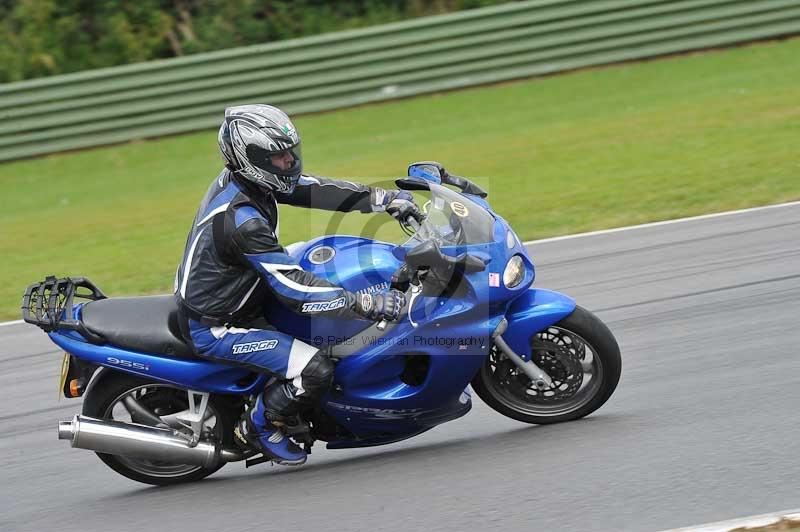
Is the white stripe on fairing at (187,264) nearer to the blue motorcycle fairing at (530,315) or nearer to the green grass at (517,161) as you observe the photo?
the blue motorcycle fairing at (530,315)

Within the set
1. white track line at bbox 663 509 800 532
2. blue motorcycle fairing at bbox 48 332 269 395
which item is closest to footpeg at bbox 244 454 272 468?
blue motorcycle fairing at bbox 48 332 269 395

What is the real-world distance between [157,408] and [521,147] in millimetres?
9015

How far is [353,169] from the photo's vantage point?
1366 cm

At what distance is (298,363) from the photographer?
16.8 ft

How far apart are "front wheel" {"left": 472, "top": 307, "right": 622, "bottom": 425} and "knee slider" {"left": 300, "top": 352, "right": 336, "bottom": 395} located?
81 cm

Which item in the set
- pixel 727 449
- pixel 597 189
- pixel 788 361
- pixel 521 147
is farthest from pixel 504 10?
pixel 727 449

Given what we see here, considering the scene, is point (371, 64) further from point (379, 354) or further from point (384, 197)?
point (379, 354)

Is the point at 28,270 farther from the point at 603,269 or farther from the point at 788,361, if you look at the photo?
the point at 788,361

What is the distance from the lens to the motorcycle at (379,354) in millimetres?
5070

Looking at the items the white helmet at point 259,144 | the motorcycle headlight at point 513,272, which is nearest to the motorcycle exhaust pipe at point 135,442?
the white helmet at point 259,144

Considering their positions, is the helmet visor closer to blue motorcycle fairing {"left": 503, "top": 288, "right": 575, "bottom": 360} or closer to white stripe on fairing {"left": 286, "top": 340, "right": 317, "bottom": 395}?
white stripe on fairing {"left": 286, "top": 340, "right": 317, "bottom": 395}

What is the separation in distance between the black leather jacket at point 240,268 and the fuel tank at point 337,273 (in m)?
0.16

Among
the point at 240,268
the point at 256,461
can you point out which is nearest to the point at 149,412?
the point at 256,461

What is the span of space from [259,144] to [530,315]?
1563 millimetres
